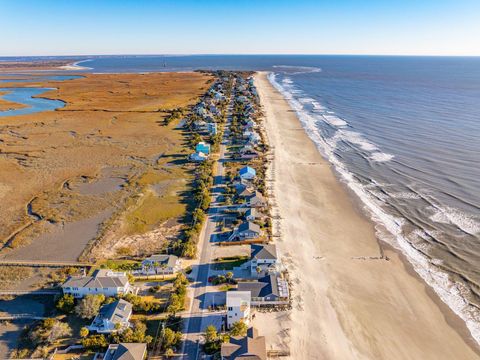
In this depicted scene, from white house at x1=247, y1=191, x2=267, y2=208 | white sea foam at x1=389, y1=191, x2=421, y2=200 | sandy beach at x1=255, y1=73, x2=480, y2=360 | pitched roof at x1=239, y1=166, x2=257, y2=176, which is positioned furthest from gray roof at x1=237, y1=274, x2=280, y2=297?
white sea foam at x1=389, y1=191, x2=421, y2=200

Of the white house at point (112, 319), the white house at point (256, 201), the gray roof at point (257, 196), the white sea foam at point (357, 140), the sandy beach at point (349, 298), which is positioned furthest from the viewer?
the white sea foam at point (357, 140)

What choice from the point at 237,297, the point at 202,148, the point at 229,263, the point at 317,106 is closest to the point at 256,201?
the point at 229,263

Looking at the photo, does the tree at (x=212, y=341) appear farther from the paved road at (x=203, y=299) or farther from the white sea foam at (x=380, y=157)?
the white sea foam at (x=380, y=157)

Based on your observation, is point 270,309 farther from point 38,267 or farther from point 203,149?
point 203,149

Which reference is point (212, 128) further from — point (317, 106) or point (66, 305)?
point (66, 305)

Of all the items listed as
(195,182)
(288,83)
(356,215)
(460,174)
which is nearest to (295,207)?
(356,215)

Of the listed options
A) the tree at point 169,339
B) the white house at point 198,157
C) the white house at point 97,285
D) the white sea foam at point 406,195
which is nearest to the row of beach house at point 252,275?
the tree at point 169,339
